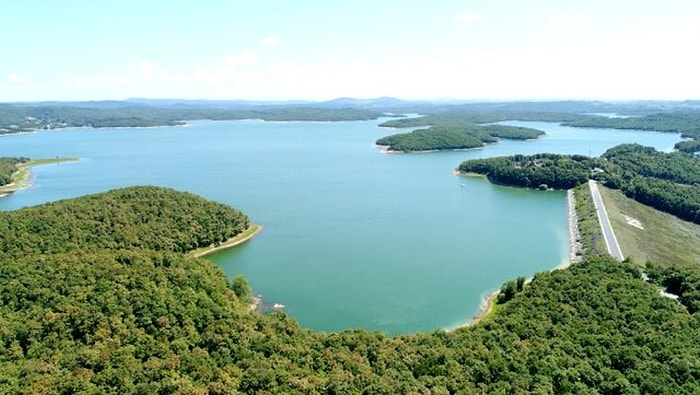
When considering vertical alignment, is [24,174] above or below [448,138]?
below

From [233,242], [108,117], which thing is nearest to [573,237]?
[233,242]

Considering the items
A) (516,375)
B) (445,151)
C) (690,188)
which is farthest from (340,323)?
(445,151)

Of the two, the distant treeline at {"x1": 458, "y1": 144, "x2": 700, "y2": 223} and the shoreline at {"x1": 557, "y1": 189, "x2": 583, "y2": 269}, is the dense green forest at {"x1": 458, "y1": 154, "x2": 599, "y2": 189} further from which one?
the shoreline at {"x1": 557, "y1": 189, "x2": 583, "y2": 269}

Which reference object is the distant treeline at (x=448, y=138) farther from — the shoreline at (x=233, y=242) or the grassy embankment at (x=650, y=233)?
the shoreline at (x=233, y=242)

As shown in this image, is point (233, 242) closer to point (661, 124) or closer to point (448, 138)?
point (448, 138)

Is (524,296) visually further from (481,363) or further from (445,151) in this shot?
(445,151)

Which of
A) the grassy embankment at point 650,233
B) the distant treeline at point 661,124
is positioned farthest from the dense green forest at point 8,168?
the distant treeline at point 661,124
